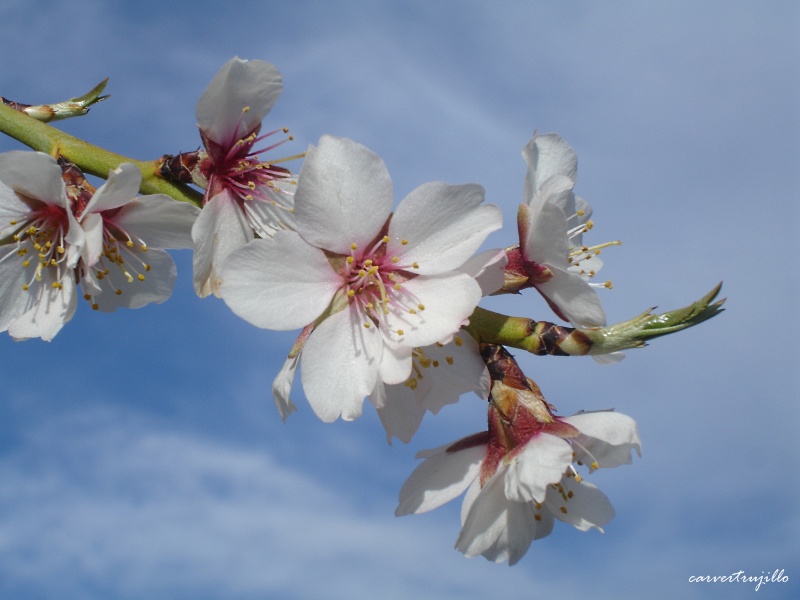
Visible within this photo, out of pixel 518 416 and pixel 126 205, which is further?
pixel 126 205

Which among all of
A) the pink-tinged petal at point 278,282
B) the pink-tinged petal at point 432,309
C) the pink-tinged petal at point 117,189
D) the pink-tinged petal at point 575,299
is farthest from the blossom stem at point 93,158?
the pink-tinged petal at point 575,299

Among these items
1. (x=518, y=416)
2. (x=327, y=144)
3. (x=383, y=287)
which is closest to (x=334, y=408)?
(x=383, y=287)

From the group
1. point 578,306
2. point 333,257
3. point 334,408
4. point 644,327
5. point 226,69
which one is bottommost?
point 334,408

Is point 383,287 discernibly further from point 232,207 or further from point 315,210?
point 232,207

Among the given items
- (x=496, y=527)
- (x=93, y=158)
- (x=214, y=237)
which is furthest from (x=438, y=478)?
(x=93, y=158)

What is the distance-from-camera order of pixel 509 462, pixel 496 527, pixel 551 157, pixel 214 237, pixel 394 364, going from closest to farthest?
1. pixel 394 364
2. pixel 509 462
3. pixel 496 527
4. pixel 214 237
5. pixel 551 157

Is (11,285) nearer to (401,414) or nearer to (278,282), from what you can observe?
(278,282)
